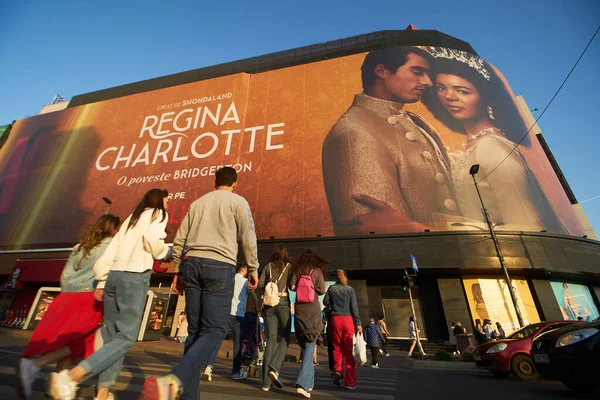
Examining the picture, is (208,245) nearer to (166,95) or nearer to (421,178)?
(421,178)

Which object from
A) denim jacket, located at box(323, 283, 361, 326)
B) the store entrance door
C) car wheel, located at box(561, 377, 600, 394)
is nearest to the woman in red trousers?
denim jacket, located at box(323, 283, 361, 326)

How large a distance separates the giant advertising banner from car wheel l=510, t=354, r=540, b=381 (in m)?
9.53

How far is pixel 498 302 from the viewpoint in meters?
14.9

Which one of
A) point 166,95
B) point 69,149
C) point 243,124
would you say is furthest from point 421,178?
point 69,149

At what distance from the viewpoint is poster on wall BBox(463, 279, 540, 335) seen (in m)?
14.5

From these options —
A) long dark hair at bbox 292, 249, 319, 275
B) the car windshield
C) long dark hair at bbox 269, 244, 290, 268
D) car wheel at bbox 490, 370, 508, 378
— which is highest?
long dark hair at bbox 269, 244, 290, 268

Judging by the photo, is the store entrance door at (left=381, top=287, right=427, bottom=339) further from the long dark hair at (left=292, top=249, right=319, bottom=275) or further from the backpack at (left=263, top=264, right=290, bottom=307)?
the backpack at (left=263, top=264, right=290, bottom=307)

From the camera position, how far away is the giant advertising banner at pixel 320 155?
53.6 feet

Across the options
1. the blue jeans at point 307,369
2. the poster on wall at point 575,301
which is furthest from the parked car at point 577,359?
the poster on wall at point 575,301

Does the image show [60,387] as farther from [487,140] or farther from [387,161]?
[487,140]

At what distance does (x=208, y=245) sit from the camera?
219 centimetres

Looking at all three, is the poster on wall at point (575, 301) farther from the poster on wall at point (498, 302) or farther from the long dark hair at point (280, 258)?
the long dark hair at point (280, 258)

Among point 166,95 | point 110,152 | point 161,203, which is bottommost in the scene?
point 161,203

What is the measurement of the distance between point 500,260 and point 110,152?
27106mm
